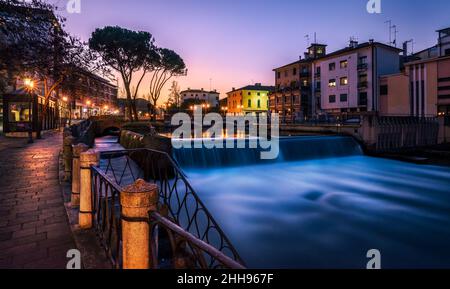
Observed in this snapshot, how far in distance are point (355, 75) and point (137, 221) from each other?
4745cm

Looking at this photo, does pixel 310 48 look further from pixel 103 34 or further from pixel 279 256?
pixel 279 256

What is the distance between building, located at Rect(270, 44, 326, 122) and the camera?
179 ft

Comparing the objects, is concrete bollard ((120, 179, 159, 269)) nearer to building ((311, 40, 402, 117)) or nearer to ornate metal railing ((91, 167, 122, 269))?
ornate metal railing ((91, 167, 122, 269))

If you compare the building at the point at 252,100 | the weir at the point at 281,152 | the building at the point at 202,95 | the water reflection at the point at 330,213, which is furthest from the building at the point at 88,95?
the building at the point at 252,100

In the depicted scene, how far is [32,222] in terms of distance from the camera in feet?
16.5

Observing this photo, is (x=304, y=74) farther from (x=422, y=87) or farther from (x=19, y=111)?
(x=19, y=111)

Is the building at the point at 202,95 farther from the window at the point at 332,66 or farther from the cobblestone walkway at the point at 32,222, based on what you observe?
the cobblestone walkway at the point at 32,222

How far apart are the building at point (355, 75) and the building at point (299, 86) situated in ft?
14.6

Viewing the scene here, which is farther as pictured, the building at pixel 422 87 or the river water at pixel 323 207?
the building at pixel 422 87

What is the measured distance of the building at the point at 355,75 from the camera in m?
40.7

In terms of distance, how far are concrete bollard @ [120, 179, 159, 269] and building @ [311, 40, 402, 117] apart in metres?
39.0

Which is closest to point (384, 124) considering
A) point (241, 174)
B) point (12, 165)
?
point (241, 174)

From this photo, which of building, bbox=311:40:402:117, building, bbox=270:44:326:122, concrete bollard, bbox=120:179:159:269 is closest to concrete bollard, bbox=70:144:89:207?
concrete bollard, bbox=120:179:159:269
